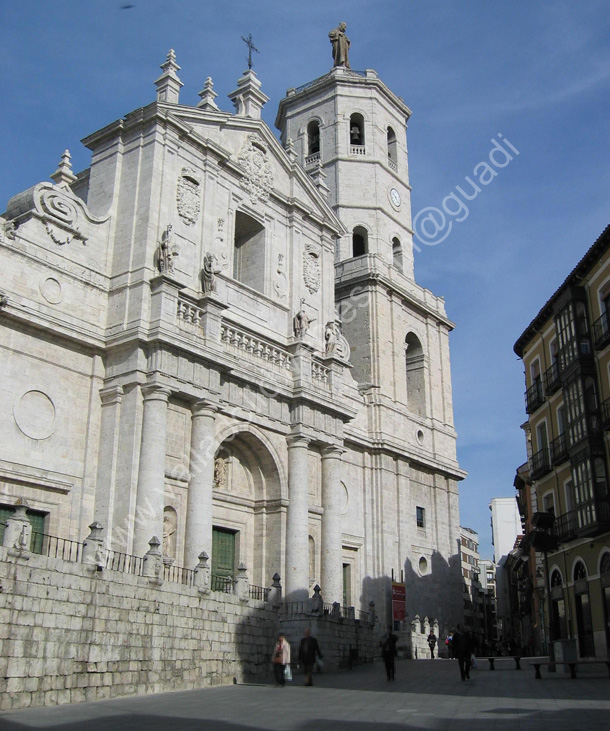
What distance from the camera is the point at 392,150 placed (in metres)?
40.9

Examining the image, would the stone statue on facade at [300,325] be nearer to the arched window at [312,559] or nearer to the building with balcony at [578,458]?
the arched window at [312,559]

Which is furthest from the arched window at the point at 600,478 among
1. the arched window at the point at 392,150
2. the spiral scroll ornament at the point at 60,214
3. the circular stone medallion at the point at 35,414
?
the arched window at the point at 392,150

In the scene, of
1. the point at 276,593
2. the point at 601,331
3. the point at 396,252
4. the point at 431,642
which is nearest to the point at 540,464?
the point at 601,331

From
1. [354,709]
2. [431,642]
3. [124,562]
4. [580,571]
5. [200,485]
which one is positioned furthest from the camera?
[431,642]

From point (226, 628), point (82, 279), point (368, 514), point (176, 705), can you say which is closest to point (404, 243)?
point (368, 514)

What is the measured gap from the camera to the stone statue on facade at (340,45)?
4203 centimetres

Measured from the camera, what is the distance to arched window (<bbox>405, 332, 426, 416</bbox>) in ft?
122

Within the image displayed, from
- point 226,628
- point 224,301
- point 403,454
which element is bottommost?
point 226,628

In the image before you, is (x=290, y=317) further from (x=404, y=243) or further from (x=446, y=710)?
(x=446, y=710)

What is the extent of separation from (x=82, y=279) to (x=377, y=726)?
15366 millimetres

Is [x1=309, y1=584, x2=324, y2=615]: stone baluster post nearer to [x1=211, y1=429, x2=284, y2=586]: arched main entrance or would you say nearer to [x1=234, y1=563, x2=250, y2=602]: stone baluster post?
[x1=211, y1=429, x2=284, y2=586]: arched main entrance

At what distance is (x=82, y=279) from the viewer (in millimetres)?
22484

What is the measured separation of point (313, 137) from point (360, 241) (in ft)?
19.7

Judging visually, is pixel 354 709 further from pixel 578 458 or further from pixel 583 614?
pixel 583 614
